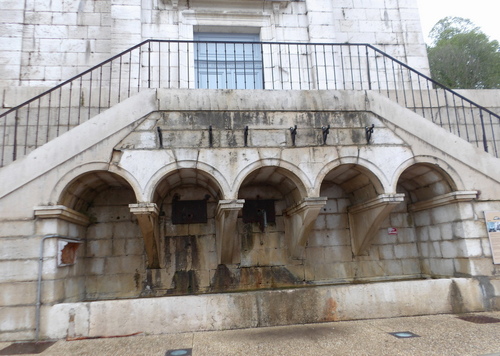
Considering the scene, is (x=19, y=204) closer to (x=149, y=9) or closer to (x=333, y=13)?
(x=149, y=9)

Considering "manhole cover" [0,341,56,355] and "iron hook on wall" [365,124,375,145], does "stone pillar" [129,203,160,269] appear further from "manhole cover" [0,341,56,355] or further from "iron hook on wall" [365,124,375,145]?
"iron hook on wall" [365,124,375,145]

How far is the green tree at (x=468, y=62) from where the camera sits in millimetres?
17078

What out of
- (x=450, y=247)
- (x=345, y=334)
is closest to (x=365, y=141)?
(x=450, y=247)

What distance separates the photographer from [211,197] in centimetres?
648

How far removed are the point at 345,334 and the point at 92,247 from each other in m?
4.34

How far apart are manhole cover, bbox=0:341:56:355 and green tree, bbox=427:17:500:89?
19113mm

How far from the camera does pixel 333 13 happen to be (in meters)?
8.54

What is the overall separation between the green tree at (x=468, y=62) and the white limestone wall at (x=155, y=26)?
35.2ft

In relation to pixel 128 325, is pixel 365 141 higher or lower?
higher

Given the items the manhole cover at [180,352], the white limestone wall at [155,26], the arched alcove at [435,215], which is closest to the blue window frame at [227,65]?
the white limestone wall at [155,26]

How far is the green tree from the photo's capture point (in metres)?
17.1

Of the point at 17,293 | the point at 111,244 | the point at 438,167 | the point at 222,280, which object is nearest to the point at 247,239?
the point at 222,280

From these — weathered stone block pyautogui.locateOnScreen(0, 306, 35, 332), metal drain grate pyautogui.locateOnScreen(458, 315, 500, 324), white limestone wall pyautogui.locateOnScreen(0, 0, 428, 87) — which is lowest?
metal drain grate pyautogui.locateOnScreen(458, 315, 500, 324)

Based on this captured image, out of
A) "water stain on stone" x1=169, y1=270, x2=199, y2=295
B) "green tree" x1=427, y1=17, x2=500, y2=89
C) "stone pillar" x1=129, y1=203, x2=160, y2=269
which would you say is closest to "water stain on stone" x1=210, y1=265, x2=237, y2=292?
"water stain on stone" x1=169, y1=270, x2=199, y2=295
